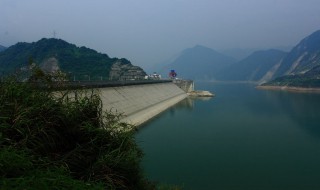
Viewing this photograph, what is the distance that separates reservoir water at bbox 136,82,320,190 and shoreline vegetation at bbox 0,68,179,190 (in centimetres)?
290

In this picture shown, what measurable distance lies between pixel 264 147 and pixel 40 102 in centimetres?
3099

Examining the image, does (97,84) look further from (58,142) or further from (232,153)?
(58,142)

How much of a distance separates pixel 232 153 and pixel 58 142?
26432mm

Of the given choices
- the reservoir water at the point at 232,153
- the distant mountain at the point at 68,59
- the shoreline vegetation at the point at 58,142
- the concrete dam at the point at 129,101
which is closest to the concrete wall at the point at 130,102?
the concrete dam at the point at 129,101

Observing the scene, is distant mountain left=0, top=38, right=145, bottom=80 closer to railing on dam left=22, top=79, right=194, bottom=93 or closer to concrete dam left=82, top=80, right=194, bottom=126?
railing on dam left=22, top=79, right=194, bottom=93

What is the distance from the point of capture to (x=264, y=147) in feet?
117

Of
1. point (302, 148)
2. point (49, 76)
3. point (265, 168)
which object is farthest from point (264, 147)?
point (49, 76)

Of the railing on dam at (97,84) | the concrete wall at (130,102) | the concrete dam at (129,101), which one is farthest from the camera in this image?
the concrete wall at (130,102)

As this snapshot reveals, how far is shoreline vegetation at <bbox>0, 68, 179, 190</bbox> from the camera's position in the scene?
20.2 ft

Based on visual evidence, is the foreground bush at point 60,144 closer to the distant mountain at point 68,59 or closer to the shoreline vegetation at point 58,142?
the shoreline vegetation at point 58,142

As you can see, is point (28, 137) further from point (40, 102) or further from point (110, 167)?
point (110, 167)

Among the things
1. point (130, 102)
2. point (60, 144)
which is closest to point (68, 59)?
point (130, 102)

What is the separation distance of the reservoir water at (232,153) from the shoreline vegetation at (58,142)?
2.90m

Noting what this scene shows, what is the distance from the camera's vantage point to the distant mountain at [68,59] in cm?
12231
